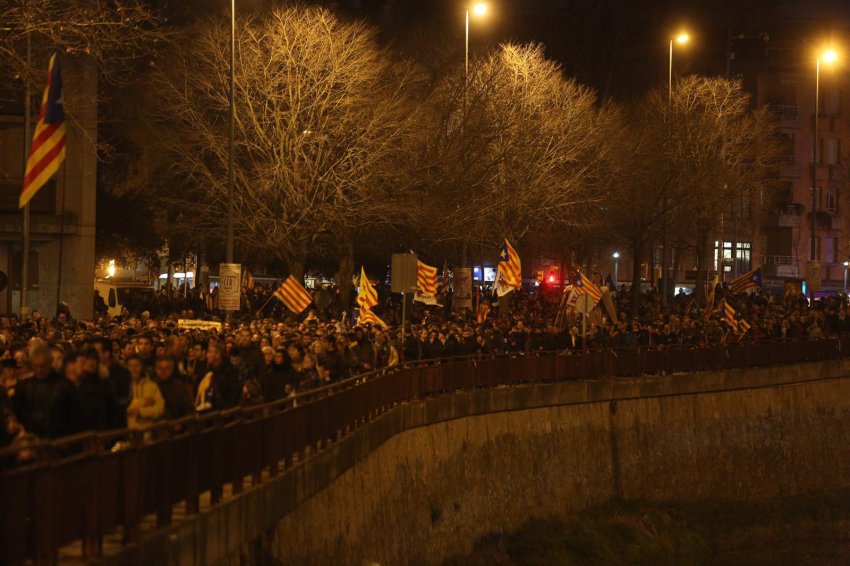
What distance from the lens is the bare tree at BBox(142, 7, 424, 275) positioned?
4038 cm

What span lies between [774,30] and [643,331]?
174 ft

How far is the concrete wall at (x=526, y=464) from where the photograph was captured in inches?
639

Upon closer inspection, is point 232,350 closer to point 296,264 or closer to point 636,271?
point 296,264

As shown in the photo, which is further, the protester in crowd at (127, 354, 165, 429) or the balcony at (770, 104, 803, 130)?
the balcony at (770, 104, 803, 130)

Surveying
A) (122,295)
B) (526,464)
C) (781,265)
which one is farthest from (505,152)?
(781,265)

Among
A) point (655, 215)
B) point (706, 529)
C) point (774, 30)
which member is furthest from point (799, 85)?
point (706, 529)

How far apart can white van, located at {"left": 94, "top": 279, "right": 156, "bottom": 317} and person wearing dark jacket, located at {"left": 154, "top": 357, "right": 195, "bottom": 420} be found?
33.5 m

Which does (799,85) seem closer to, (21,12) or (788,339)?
(788,339)

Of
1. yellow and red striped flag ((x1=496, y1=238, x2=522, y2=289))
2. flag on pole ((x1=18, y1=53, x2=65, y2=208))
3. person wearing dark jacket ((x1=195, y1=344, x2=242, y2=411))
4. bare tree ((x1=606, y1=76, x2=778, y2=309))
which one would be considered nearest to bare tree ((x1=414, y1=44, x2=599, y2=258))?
bare tree ((x1=606, y1=76, x2=778, y2=309))

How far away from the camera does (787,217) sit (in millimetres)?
82750

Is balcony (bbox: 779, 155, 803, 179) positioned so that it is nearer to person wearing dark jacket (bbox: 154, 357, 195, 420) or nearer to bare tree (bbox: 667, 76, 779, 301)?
bare tree (bbox: 667, 76, 779, 301)

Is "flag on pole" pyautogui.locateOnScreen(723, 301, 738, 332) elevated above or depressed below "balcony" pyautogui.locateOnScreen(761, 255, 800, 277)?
below

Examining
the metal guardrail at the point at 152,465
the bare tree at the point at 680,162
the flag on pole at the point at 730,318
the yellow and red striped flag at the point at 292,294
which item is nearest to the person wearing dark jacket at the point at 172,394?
the metal guardrail at the point at 152,465

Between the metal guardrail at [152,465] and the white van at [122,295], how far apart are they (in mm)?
26120
